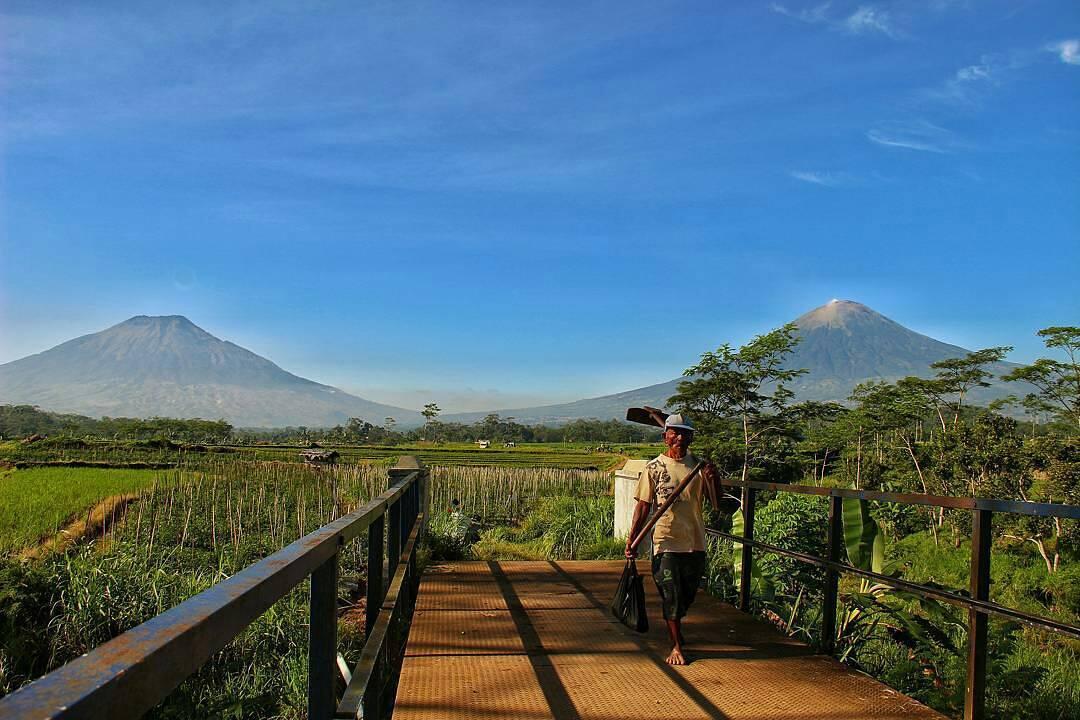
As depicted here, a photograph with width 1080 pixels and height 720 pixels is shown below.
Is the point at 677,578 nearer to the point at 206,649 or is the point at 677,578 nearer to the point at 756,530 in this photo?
the point at 206,649

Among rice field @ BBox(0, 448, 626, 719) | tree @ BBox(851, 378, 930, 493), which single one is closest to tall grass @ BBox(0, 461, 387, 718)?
rice field @ BBox(0, 448, 626, 719)

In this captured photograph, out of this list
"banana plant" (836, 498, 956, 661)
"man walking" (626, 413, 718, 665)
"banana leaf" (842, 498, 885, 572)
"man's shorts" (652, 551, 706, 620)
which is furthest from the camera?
"banana leaf" (842, 498, 885, 572)

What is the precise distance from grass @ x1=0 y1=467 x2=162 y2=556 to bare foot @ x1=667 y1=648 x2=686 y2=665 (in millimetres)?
12870

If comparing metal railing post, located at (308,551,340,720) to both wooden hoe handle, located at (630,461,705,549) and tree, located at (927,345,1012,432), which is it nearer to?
wooden hoe handle, located at (630,461,705,549)

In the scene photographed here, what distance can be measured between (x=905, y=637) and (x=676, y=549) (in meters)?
4.24

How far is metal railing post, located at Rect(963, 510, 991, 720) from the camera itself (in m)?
3.74

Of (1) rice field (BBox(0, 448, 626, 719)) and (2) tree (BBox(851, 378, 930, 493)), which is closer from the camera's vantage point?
(1) rice field (BBox(0, 448, 626, 719))

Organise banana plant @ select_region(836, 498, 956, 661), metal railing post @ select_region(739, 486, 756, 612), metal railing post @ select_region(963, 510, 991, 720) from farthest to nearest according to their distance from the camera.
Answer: banana plant @ select_region(836, 498, 956, 661) → metal railing post @ select_region(739, 486, 756, 612) → metal railing post @ select_region(963, 510, 991, 720)

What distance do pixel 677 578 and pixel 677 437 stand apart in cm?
80

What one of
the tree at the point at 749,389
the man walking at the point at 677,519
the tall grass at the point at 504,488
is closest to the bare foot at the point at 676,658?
the man walking at the point at 677,519

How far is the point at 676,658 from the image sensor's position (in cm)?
489

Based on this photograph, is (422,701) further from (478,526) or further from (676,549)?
(478,526)

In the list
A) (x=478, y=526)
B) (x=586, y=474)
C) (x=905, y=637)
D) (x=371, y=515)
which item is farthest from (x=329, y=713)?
(x=586, y=474)

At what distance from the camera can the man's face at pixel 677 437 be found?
17.2 ft
